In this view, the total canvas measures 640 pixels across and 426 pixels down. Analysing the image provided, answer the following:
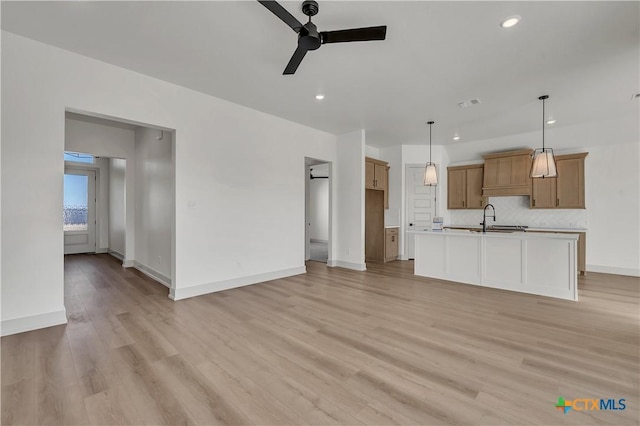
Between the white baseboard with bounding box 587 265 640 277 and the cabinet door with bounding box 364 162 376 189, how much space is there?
195 inches

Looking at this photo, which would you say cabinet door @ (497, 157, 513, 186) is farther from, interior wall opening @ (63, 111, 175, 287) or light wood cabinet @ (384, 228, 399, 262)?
interior wall opening @ (63, 111, 175, 287)

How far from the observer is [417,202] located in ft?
25.0

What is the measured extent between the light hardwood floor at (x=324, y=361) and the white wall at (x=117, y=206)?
143 inches

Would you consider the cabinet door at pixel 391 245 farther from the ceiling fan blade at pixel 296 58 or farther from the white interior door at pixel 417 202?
the ceiling fan blade at pixel 296 58

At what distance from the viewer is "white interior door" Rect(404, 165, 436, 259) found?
24.8ft

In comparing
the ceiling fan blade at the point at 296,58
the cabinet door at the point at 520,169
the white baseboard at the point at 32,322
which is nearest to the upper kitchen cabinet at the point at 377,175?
the cabinet door at the point at 520,169

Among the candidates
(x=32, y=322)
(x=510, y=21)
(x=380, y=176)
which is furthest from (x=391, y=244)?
(x=32, y=322)

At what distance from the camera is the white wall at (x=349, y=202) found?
6121 mm

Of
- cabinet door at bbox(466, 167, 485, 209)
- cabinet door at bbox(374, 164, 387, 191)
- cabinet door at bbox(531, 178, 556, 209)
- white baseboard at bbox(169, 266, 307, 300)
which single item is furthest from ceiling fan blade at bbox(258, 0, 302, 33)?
cabinet door at bbox(531, 178, 556, 209)

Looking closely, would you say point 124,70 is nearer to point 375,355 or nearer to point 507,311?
point 375,355

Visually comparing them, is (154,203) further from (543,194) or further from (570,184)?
(570,184)

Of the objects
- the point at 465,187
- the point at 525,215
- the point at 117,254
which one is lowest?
the point at 117,254

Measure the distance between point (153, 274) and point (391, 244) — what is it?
17.7 ft

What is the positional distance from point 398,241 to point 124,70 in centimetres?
661
